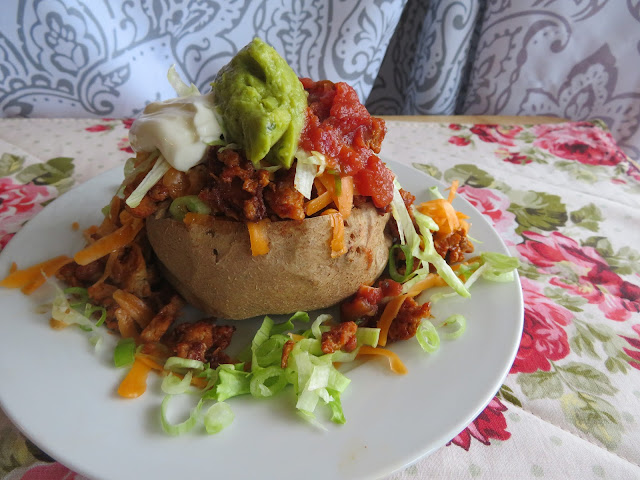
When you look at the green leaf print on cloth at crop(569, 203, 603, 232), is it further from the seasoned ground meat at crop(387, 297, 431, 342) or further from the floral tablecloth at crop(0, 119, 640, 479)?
the seasoned ground meat at crop(387, 297, 431, 342)

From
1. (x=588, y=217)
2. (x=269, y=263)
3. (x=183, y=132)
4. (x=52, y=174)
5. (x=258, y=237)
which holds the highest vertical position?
(x=183, y=132)

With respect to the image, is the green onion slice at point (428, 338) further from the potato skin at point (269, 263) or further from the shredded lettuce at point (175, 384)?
the shredded lettuce at point (175, 384)

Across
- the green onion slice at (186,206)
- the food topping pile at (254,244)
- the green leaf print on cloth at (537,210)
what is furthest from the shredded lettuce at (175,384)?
the green leaf print on cloth at (537,210)

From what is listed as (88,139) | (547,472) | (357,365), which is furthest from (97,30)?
(547,472)

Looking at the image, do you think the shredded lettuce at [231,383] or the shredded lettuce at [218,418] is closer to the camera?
the shredded lettuce at [218,418]

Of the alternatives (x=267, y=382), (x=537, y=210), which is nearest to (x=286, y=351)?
(x=267, y=382)

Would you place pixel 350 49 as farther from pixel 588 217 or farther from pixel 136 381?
pixel 136 381

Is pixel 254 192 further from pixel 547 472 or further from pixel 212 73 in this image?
pixel 212 73

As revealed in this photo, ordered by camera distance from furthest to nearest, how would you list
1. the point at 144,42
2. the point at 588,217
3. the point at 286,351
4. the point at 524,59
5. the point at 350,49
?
the point at 524,59
the point at 350,49
the point at 144,42
the point at 588,217
the point at 286,351
